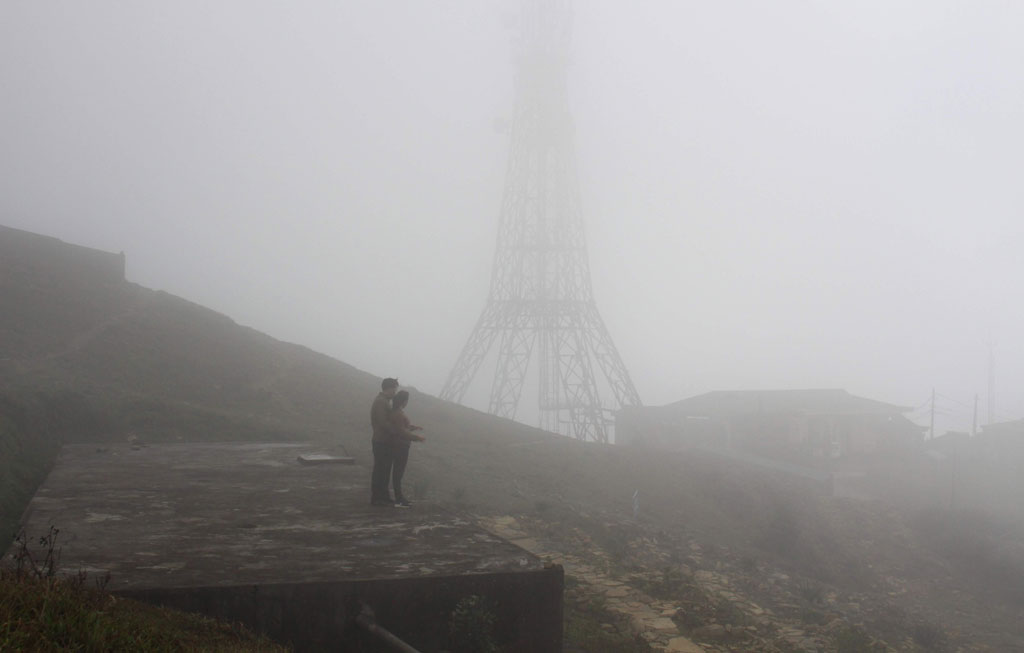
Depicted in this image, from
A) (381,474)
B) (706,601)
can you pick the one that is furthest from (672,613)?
(381,474)

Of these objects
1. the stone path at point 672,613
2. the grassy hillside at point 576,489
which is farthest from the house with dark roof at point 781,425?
the stone path at point 672,613

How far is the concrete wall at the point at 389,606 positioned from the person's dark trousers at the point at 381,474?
7.69 ft

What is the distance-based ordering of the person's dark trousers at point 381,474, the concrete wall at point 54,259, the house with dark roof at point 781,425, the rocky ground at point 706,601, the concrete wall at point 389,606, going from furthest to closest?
the house with dark roof at point 781,425 → the concrete wall at point 54,259 → the rocky ground at point 706,601 → the person's dark trousers at point 381,474 → the concrete wall at point 389,606

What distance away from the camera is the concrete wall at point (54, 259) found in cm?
2159

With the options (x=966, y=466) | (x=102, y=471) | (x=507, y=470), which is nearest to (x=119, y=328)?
(x=507, y=470)

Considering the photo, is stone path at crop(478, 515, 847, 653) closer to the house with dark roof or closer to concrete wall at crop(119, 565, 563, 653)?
concrete wall at crop(119, 565, 563, 653)

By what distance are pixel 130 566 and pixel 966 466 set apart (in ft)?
135

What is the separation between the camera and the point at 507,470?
1800 centimetres

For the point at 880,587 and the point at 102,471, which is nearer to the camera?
the point at 102,471

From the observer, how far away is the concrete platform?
4.90 meters

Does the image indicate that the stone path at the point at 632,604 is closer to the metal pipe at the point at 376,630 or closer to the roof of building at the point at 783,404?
the metal pipe at the point at 376,630

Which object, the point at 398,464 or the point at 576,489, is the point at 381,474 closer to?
the point at 398,464

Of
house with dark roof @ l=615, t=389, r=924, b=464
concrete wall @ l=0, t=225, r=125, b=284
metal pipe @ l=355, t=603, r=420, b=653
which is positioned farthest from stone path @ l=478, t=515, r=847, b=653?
house with dark roof @ l=615, t=389, r=924, b=464

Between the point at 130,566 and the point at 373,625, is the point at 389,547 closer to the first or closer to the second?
the point at 373,625
